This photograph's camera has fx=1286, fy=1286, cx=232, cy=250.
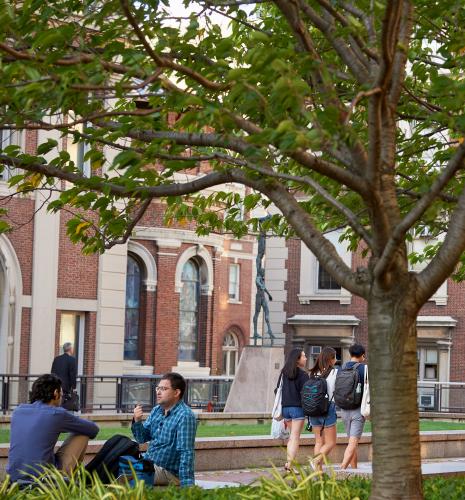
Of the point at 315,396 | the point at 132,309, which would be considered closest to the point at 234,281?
the point at 132,309

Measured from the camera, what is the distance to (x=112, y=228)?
10.5m

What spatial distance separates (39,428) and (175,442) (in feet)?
3.92

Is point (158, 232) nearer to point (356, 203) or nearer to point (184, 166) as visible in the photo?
point (356, 203)

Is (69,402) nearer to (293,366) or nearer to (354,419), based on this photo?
(293,366)

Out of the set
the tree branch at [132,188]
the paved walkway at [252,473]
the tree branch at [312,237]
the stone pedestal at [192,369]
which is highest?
the tree branch at [132,188]

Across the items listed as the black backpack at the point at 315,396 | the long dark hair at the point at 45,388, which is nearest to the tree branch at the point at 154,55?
the long dark hair at the point at 45,388

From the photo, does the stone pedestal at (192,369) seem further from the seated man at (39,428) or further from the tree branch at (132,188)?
the tree branch at (132,188)

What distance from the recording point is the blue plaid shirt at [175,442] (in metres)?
10.5

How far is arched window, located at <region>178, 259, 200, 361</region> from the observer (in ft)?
130

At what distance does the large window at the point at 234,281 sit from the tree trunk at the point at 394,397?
4282 cm

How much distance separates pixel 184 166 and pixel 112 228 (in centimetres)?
164

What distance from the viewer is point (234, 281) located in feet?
170

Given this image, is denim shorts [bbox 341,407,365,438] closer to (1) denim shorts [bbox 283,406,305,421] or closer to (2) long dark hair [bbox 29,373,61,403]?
(1) denim shorts [bbox 283,406,305,421]

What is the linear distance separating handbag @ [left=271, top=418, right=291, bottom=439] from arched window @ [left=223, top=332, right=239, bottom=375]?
34.3 meters
